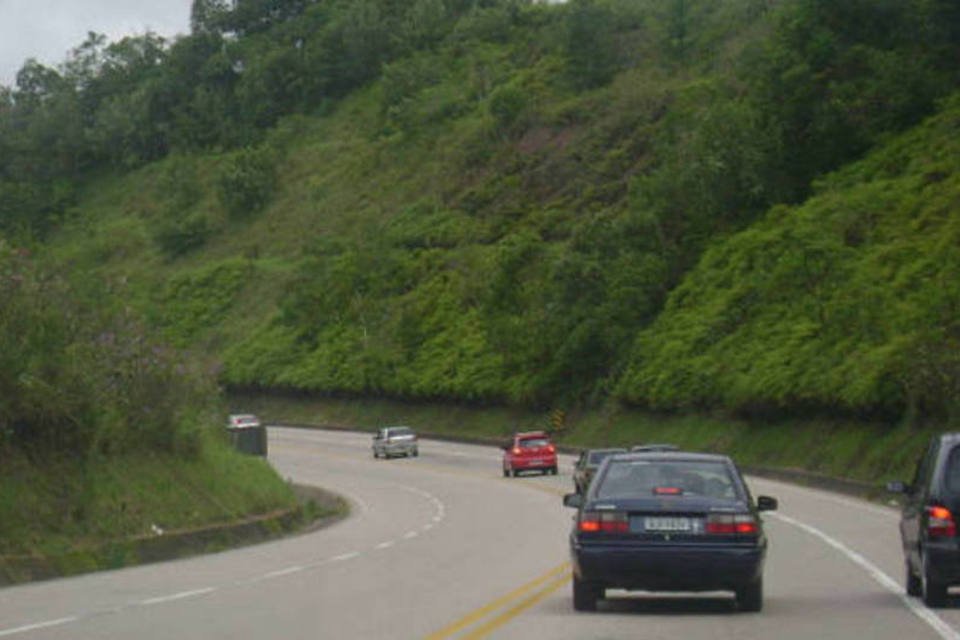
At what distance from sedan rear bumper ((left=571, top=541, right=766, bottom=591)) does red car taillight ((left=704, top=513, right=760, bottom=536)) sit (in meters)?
0.13

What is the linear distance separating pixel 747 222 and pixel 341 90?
3183 inches

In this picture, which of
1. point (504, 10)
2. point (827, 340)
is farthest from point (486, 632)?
point (504, 10)

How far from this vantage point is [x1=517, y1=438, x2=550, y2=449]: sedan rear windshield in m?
59.8

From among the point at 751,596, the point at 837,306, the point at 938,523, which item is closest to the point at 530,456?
the point at 837,306

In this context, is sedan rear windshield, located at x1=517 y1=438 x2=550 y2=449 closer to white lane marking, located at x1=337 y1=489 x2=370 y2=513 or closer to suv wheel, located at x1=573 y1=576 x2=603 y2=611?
white lane marking, located at x1=337 y1=489 x2=370 y2=513

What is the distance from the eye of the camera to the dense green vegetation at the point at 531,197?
64.7m

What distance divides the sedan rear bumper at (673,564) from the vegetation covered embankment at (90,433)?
33.7 feet

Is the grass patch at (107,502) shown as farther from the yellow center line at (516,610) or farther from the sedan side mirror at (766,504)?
the sedan side mirror at (766,504)

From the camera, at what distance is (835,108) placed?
79.5 m

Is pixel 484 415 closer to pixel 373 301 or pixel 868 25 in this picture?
pixel 373 301

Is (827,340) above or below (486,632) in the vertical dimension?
above

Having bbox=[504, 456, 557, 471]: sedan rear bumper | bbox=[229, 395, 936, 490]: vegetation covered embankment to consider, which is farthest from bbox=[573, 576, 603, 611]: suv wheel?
bbox=[504, 456, 557, 471]: sedan rear bumper

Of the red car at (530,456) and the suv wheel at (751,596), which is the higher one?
the red car at (530,456)

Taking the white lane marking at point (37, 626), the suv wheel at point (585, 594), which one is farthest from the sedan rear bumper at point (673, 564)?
the white lane marking at point (37, 626)
